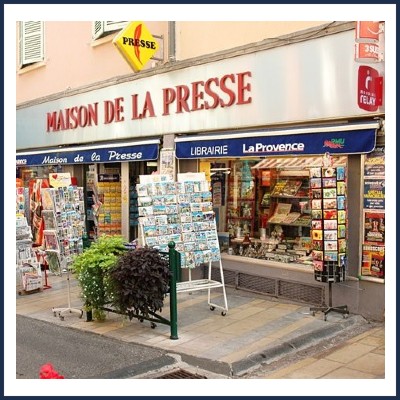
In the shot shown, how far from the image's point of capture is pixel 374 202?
7.39 meters

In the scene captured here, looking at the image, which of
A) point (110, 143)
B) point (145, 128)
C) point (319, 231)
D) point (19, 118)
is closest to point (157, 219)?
point (319, 231)

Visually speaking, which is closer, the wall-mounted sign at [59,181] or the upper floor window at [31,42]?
the wall-mounted sign at [59,181]

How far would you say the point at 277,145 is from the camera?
8391 mm

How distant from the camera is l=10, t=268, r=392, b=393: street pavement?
19.4ft

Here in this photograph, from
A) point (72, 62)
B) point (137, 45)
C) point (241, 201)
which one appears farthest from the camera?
point (72, 62)

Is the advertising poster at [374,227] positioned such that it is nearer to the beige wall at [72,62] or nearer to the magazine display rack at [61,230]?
the magazine display rack at [61,230]

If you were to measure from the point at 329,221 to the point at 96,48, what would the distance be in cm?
773

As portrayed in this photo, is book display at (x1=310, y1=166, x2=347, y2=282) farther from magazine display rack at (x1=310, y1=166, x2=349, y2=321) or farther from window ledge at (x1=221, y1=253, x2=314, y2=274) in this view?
window ledge at (x1=221, y1=253, x2=314, y2=274)

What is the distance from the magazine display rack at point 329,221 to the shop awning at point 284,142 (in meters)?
0.44

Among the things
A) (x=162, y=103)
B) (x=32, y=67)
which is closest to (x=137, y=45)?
(x=162, y=103)

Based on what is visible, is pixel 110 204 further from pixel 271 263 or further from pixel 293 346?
pixel 293 346

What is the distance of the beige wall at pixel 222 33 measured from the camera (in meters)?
8.74

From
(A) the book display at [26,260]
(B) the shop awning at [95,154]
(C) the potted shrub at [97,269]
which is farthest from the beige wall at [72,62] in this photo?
(C) the potted shrub at [97,269]

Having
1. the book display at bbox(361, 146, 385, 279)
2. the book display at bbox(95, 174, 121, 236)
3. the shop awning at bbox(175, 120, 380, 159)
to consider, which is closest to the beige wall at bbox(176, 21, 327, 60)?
the shop awning at bbox(175, 120, 380, 159)
